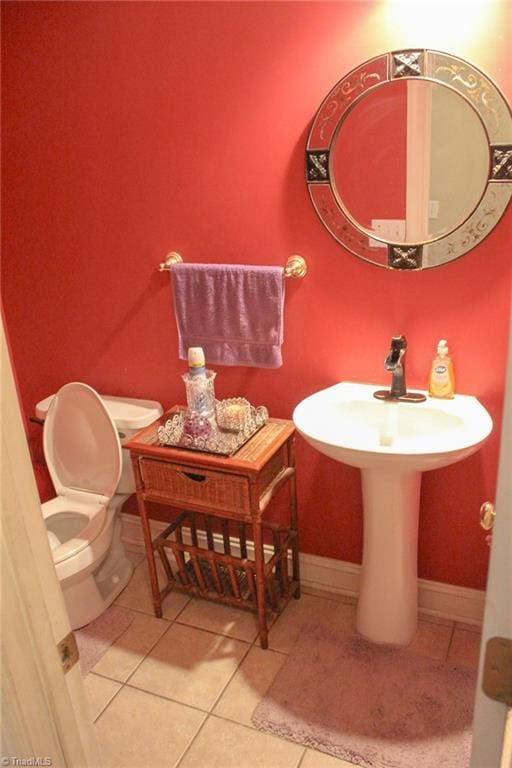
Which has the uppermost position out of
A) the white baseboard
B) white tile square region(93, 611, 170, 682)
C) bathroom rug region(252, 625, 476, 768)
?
the white baseboard

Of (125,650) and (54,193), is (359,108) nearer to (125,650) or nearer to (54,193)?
(54,193)

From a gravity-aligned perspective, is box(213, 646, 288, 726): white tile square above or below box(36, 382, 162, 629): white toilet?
below

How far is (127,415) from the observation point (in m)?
2.34

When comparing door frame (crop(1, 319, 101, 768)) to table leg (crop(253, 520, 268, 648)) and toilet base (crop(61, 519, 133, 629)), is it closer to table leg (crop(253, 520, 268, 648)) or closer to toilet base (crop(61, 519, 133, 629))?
table leg (crop(253, 520, 268, 648))

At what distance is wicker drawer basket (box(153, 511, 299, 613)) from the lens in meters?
2.16

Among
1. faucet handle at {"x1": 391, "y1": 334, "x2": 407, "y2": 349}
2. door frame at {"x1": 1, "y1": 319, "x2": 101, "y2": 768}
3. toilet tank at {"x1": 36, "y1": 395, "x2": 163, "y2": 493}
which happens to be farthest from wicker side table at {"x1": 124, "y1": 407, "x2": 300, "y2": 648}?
door frame at {"x1": 1, "y1": 319, "x2": 101, "y2": 768}

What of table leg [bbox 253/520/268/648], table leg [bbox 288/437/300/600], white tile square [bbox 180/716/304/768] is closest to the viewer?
white tile square [bbox 180/716/304/768]

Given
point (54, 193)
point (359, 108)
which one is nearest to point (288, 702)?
point (359, 108)

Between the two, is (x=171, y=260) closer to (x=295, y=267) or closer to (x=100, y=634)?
(x=295, y=267)

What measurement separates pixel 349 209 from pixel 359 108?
285mm

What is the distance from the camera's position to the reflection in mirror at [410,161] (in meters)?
1.70

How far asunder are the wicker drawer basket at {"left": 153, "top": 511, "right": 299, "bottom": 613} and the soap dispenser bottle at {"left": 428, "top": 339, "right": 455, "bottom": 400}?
773mm

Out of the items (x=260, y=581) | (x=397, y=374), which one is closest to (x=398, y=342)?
(x=397, y=374)

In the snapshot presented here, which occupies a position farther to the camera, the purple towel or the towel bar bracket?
the towel bar bracket
